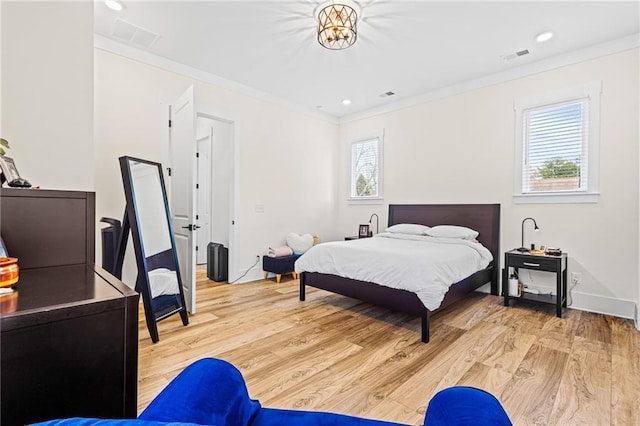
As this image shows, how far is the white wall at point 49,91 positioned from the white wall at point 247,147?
4.61 feet

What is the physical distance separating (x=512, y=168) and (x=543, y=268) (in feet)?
4.21

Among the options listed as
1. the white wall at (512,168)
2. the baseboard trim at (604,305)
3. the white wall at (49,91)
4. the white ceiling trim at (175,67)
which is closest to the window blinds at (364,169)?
the white wall at (512,168)

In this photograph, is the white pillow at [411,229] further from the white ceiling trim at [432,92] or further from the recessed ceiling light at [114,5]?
the recessed ceiling light at [114,5]

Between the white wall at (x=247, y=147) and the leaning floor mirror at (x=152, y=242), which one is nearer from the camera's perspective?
the leaning floor mirror at (x=152, y=242)

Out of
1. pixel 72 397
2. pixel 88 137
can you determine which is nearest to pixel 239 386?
pixel 72 397

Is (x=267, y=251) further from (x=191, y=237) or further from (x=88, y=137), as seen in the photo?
(x=88, y=137)

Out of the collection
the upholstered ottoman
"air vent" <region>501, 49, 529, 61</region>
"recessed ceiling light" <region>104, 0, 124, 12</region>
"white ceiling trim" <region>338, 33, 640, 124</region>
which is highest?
"air vent" <region>501, 49, 529, 61</region>

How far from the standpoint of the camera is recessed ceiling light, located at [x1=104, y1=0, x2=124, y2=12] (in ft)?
8.27

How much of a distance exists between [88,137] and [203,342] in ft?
5.52

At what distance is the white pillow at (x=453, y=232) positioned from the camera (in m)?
3.66

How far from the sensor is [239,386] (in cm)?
99

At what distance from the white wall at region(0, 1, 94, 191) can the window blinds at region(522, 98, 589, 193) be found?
428cm

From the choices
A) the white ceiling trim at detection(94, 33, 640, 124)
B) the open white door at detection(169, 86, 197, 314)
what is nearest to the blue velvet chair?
the open white door at detection(169, 86, 197, 314)

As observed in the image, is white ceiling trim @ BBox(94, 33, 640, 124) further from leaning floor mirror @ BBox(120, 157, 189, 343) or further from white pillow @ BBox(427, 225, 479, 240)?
white pillow @ BBox(427, 225, 479, 240)
